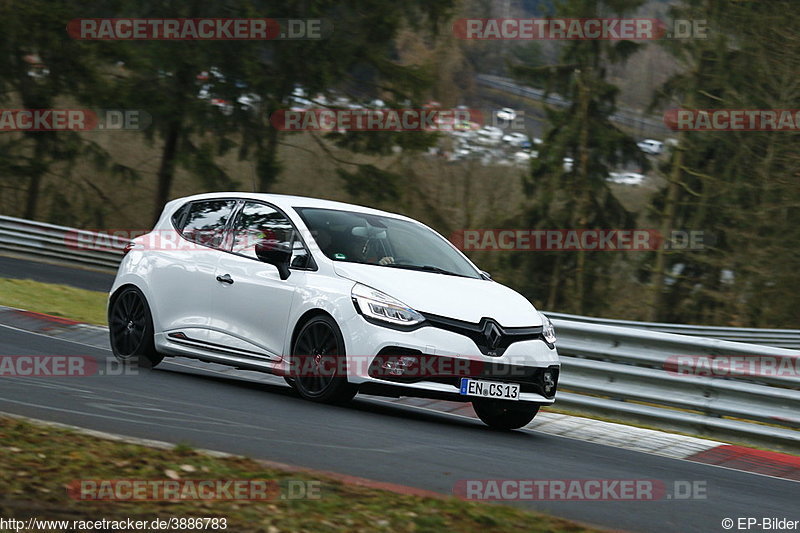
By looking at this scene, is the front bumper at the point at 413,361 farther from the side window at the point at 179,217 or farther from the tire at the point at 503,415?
the side window at the point at 179,217

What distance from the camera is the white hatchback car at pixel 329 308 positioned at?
8.76 m

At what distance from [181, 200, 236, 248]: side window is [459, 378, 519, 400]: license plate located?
3013 millimetres

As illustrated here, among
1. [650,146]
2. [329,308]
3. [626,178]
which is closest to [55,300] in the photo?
[329,308]

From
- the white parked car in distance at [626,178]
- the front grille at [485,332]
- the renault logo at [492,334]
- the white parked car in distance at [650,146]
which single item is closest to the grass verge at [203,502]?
the front grille at [485,332]

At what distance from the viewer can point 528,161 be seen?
3944 cm

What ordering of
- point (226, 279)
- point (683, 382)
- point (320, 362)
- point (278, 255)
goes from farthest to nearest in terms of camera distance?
point (683, 382), point (226, 279), point (278, 255), point (320, 362)

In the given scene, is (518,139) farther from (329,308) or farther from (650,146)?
(329,308)

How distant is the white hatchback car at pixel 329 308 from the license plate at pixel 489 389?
0.04 ft

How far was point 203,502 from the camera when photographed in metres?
5.30

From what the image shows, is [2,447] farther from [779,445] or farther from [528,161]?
[528,161]

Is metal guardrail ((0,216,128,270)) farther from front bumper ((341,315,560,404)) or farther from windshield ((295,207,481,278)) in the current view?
front bumper ((341,315,560,404))

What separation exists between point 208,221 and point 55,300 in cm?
868

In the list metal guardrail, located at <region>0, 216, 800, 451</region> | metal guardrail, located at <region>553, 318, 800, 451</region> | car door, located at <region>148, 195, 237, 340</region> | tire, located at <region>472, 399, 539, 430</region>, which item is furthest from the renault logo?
car door, located at <region>148, 195, 237, 340</region>

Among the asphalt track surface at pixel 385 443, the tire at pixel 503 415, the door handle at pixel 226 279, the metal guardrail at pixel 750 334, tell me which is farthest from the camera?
the metal guardrail at pixel 750 334
